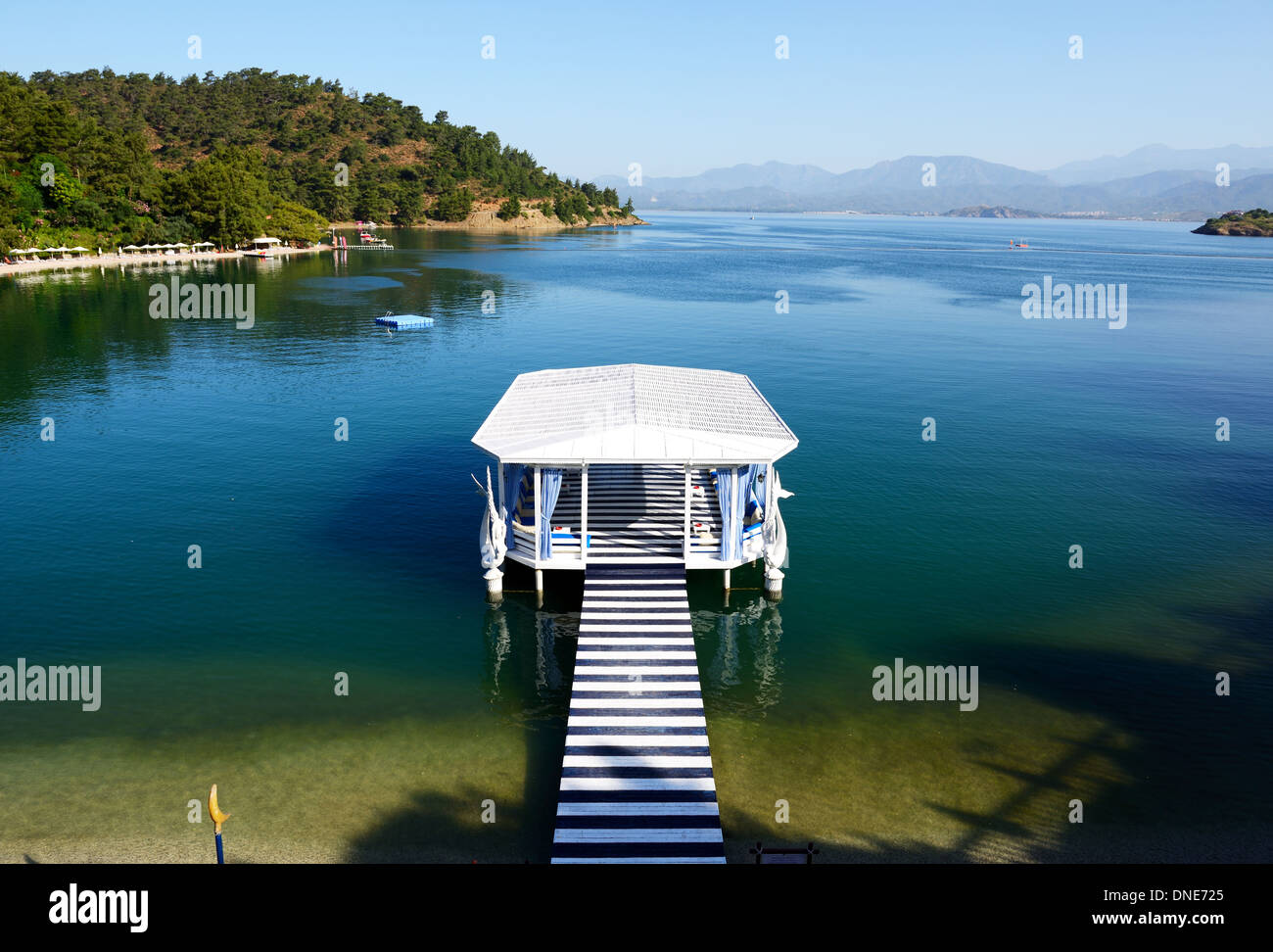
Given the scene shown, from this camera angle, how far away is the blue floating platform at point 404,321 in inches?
3364

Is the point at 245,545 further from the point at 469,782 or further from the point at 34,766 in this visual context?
the point at 469,782

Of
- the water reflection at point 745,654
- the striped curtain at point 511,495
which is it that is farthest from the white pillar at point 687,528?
the striped curtain at point 511,495

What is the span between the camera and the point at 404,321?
8575 centimetres

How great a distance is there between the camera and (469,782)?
20391 millimetres

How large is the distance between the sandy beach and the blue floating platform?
55.8 metres

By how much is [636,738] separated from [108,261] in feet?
431

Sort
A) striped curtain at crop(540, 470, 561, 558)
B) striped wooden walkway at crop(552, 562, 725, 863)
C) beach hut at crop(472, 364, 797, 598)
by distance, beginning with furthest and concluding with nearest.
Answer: striped curtain at crop(540, 470, 561, 558)
beach hut at crop(472, 364, 797, 598)
striped wooden walkway at crop(552, 562, 725, 863)

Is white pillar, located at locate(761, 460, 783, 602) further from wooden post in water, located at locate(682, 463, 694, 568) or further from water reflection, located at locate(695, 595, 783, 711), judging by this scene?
wooden post in water, located at locate(682, 463, 694, 568)

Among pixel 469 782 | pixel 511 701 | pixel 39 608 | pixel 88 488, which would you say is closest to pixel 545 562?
pixel 511 701

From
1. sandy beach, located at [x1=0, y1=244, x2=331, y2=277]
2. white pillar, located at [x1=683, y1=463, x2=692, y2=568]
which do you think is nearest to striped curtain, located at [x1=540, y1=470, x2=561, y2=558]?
white pillar, located at [x1=683, y1=463, x2=692, y2=568]

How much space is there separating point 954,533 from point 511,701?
20.7 meters

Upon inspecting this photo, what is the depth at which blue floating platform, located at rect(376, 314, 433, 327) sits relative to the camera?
3364 inches

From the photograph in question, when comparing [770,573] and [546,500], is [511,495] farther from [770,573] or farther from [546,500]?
[770,573]

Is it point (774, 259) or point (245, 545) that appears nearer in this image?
point (245, 545)
